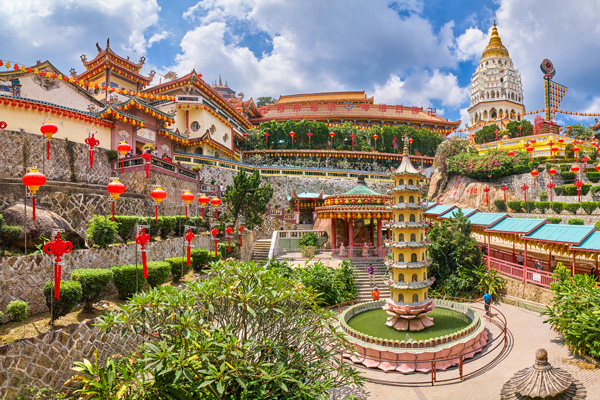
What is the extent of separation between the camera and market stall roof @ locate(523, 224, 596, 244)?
14174 mm

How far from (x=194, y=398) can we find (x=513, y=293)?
15582mm

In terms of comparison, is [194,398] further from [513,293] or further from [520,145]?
[520,145]

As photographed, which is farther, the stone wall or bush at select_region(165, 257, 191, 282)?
bush at select_region(165, 257, 191, 282)

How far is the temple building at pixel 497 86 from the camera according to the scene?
58.0m

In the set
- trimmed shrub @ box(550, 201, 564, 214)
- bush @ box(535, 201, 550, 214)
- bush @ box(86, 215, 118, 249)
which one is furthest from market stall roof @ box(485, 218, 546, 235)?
bush @ box(86, 215, 118, 249)

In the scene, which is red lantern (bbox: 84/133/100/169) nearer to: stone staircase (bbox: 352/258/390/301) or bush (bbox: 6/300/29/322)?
bush (bbox: 6/300/29/322)

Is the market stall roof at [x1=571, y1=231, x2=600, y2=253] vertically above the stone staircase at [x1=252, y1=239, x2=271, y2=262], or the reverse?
the market stall roof at [x1=571, y1=231, x2=600, y2=253]

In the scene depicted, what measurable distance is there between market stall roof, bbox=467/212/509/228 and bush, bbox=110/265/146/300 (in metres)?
16.4

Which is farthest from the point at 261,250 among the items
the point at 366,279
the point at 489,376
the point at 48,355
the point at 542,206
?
the point at 542,206

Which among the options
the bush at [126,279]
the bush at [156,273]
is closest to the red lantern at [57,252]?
the bush at [126,279]

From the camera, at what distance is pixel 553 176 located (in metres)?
32.7

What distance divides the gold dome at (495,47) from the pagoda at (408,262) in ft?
184

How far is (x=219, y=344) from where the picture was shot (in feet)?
20.5

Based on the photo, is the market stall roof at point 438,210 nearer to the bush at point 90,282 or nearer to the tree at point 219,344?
the tree at point 219,344
